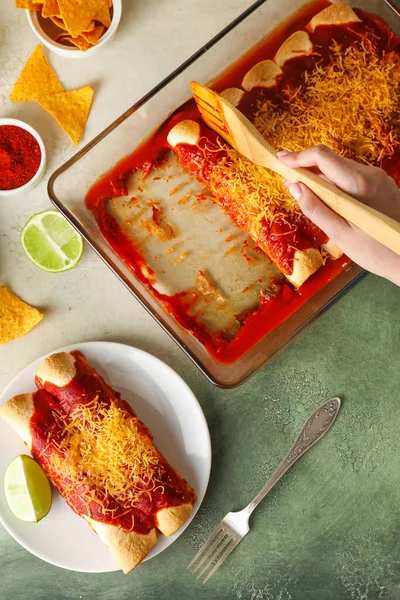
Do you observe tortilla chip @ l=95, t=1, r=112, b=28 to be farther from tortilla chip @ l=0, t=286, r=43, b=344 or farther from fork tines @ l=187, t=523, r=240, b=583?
fork tines @ l=187, t=523, r=240, b=583

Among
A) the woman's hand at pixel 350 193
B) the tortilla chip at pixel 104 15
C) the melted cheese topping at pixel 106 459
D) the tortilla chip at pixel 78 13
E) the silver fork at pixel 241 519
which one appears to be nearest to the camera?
the woman's hand at pixel 350 193

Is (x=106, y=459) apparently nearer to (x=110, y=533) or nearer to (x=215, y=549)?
(x=110, y=533)

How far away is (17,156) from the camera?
297 cm

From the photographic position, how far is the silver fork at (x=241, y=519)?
3.04 meters

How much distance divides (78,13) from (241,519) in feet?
7.99

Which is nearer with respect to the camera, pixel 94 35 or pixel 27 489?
pixel 27 489

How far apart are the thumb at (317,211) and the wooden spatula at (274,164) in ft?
0.11

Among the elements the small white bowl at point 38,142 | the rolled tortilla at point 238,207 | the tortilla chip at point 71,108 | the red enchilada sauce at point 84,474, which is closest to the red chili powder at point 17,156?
the small white bowl at point 38,142

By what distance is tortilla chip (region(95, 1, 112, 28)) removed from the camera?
115 inches

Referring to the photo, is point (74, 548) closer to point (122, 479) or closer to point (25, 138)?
point (122, 479)

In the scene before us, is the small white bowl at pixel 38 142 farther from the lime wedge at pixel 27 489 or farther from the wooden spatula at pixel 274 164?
the lime wedge at pixel 27 489

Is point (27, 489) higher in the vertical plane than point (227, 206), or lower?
lower

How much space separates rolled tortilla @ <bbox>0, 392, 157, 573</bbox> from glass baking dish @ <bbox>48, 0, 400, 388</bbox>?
59cm

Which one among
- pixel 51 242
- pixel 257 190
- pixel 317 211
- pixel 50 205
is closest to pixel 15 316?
pixel 51 242
